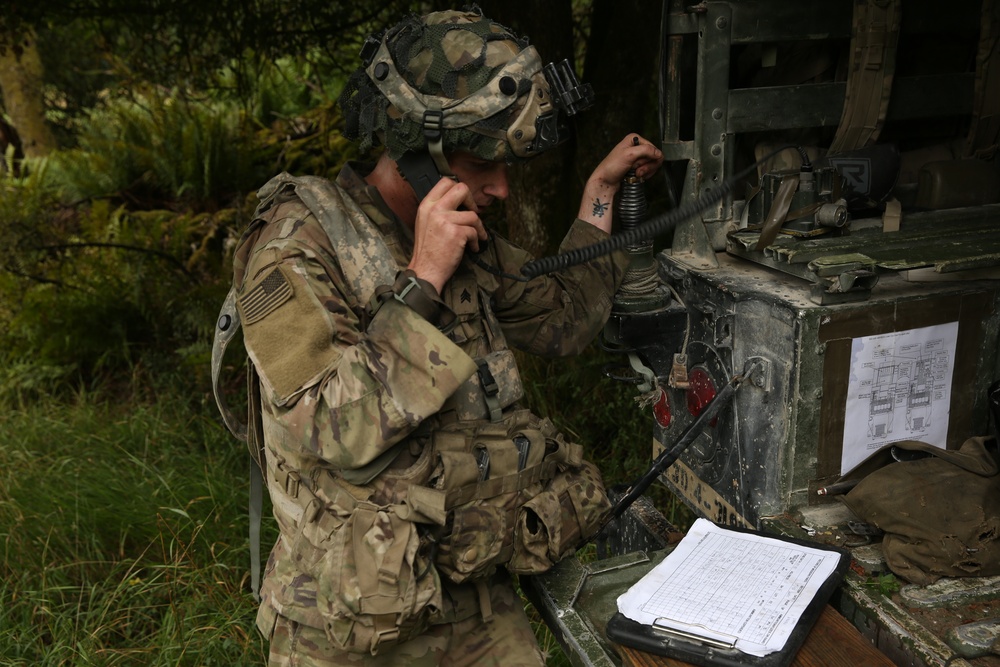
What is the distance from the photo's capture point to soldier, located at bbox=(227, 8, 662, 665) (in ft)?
6.62

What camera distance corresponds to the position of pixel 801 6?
255cm

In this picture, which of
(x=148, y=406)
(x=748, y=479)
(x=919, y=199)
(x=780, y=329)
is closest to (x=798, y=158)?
(x=919, y=199)

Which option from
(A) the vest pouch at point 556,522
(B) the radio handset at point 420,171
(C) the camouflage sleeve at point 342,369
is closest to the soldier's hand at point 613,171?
(B) the radio handset at point 420,171

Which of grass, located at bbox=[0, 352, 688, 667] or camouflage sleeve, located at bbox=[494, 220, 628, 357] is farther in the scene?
grass, located at bbox=[0, 352, 688, 667]

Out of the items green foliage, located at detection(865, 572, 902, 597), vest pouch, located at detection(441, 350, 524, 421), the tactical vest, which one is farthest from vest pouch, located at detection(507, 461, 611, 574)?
green foliage, located at detection(865, 572, 902, 597)

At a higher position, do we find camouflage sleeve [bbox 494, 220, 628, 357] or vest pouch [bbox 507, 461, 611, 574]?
camouflage sleeve [bbox 494, 220, 628, 357]

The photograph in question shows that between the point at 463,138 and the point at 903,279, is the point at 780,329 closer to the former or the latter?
the point at 903,279

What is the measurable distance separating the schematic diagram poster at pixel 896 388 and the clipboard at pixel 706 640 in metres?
0.47

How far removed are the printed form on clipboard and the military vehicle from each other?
4.2 inches

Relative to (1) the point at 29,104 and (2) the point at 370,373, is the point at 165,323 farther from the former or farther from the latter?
(2) the point at 370,373

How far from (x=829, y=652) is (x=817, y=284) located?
853 mm

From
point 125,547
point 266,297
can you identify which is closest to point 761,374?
point 266,297

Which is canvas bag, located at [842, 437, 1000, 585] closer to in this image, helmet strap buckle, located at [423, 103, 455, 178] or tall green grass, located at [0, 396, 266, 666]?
helmet strap buckle, located at [423, 103, 455, 178]

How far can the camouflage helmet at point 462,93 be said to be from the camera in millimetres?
2178
